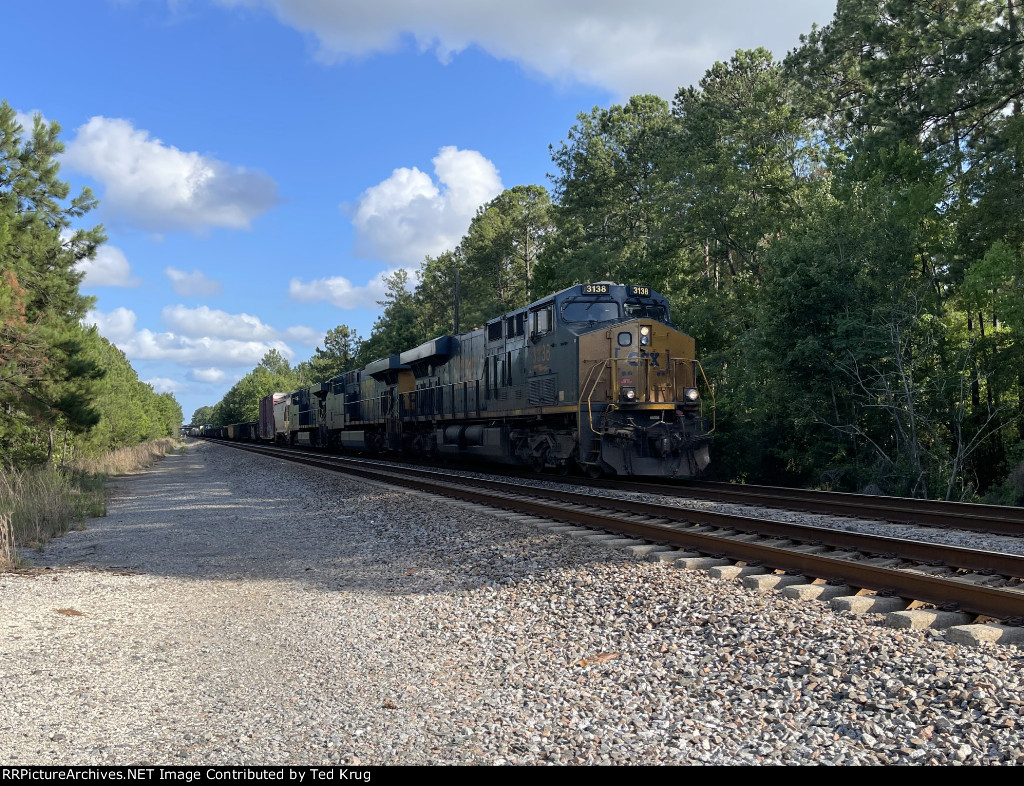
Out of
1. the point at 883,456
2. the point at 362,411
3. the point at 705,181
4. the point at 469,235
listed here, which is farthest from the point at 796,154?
the point at 469,235

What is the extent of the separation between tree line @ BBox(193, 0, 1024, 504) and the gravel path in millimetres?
10488

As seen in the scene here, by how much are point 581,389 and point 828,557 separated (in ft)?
26.9

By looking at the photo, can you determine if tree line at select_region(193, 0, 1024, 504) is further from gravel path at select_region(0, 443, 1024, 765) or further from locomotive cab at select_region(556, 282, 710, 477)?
gravel path at select_region(0, 443, 1024, 765)

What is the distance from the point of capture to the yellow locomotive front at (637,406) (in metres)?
14.6

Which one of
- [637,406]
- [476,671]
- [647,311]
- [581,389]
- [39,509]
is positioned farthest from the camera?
[647,311]

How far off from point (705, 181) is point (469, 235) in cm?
3009

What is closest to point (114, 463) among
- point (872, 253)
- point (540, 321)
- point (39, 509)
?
point (39, 509)

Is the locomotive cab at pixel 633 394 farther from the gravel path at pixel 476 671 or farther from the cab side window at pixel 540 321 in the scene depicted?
the gravel path at pixel 476 671

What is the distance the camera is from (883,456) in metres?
15.6

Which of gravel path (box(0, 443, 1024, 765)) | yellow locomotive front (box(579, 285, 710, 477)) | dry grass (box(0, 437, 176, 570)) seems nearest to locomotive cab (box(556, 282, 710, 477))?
yellow locomotive front (box(579, 285, 710, 477))

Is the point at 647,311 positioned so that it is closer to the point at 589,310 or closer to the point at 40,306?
the point at 589,310

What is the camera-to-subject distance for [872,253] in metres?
16.9

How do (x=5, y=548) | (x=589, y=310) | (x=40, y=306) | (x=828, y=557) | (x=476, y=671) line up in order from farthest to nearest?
(x=40, y=306) → (x=589, y=310) → (x=5, y=548) → (x=828, y=557) → (x=476, y=671)
